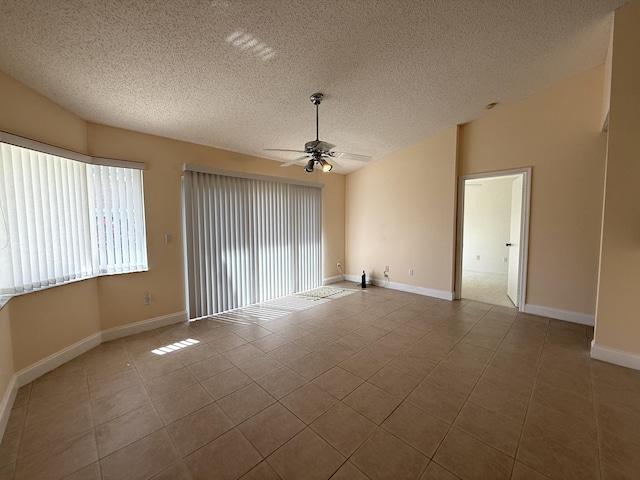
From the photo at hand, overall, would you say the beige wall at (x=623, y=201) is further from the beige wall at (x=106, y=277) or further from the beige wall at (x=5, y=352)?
the beige wall at (x=5, y=352)

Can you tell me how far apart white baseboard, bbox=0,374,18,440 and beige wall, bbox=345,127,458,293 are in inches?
202

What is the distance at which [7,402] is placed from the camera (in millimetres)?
1896

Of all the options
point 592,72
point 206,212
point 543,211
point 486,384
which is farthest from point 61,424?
point 592,72

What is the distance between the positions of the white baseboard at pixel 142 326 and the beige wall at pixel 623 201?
4.97m

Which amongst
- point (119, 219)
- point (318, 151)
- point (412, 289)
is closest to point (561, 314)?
point (412, 289)

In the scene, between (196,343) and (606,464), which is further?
(196,343)

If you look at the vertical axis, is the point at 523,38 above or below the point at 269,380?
above

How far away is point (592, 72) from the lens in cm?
324

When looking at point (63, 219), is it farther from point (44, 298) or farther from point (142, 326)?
point (142, 326)

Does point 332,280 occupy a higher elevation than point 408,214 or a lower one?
lower

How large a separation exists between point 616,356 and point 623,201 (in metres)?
1.50

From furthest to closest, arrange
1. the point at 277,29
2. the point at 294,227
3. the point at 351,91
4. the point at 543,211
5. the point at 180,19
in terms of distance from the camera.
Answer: the point at 294,227 < the point at 543,211 < the point at 351,91 < the point at 277,29 < the point at 180,19

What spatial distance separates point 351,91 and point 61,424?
3.88 meters

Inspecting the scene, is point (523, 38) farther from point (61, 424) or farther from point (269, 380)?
point (61, 424)
